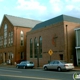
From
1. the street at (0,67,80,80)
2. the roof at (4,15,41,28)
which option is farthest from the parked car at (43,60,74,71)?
the roof at (4,15,41,28)

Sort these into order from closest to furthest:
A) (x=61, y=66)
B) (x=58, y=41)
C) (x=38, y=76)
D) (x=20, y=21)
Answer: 1. (x=38, y=76)
2. (x=61, y=66)
3. (x=58, y=41)
4. (x=20, y=21)

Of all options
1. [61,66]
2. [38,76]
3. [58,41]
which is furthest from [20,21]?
[38,76]

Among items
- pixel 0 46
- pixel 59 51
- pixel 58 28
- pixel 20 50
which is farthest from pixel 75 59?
pixel 0 46

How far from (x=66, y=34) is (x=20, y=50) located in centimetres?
2079

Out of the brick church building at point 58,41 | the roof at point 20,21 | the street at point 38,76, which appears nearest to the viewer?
the street at point 38,76

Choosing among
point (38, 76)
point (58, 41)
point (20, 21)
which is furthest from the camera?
point (20, 21)

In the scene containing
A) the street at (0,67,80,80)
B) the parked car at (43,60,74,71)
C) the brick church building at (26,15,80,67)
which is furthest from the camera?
the brick church building at (26,15,80,67)

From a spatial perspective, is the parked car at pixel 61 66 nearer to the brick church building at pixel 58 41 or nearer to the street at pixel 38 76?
the street at pixel 38 76

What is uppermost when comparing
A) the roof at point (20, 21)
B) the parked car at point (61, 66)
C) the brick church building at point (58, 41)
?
the roof at point (20, 21)

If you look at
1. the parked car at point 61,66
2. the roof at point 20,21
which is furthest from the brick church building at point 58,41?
the roof at point 20,21

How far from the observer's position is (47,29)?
36.5 metres

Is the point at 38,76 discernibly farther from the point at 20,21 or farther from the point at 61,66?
the point at 20,21

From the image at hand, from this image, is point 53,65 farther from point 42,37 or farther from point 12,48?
point 12,48

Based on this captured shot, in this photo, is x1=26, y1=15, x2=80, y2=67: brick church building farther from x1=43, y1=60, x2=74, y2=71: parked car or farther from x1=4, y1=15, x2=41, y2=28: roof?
x1=4, y1=15, x2=41, y2=28: roof
